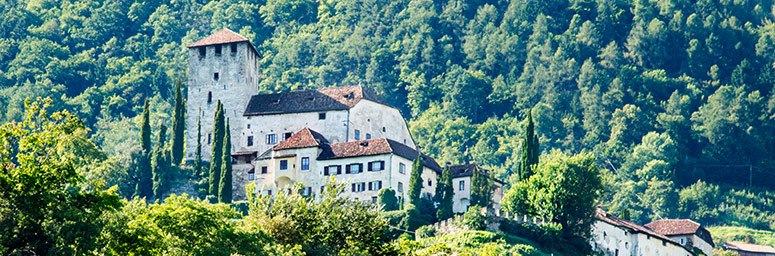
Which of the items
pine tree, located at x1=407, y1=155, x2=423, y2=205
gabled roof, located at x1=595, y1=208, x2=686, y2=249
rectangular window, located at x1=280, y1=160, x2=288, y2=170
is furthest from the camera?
rectangular window, located at x1=280, y1=160, x2=288, y2=170

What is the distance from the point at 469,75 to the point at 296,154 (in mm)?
78619

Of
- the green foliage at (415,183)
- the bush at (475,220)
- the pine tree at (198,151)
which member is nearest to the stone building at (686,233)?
the green foliage at (415,183)

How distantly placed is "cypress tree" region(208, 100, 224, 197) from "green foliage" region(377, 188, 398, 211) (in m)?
14.4

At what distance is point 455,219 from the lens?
3474 inches

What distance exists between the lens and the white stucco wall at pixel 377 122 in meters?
106

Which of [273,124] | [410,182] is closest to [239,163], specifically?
[273,124]

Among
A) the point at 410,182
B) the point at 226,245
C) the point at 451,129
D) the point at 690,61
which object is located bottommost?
the point at 226,245

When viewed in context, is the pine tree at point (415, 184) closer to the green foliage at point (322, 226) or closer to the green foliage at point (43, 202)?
the green foliage at point (322, 226)

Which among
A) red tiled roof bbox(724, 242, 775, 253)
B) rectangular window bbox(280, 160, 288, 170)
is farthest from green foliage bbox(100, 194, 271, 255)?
red tiled roof bbox(724, 242, 775, 253)

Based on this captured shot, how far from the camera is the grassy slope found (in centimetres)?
13500

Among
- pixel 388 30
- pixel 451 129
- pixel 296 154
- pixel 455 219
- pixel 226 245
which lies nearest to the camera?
pixel 226 245

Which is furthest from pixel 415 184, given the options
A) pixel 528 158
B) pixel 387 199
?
pixel 528 158

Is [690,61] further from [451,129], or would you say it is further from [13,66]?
[13,66]

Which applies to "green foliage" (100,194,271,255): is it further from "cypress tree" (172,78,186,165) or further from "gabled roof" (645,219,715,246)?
"gabled roof" (645,219,715,246)
